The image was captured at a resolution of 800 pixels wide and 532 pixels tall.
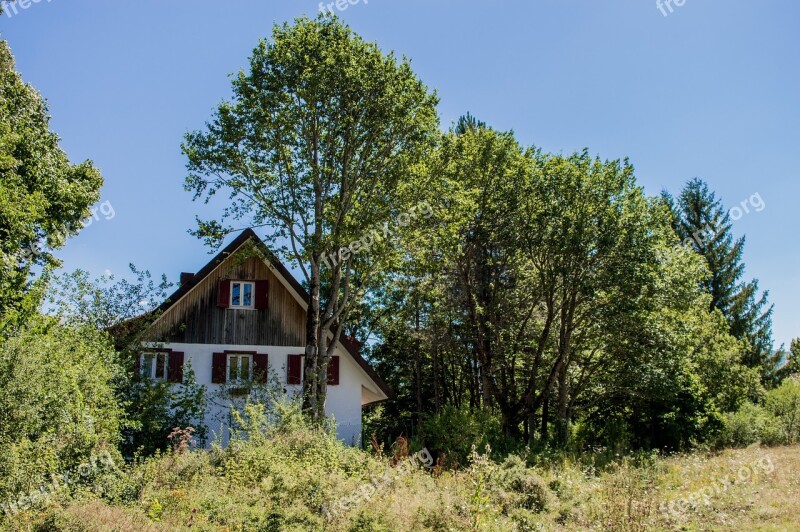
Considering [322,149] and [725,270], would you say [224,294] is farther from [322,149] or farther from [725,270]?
[725,270]

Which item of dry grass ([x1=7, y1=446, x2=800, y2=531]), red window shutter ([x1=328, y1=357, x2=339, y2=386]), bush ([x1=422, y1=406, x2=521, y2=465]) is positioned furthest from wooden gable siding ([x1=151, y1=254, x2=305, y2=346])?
dry grass ([x1=7, y1=446, x2=800, y2=531])

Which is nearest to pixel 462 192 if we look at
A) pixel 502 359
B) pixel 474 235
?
pixel 474 235

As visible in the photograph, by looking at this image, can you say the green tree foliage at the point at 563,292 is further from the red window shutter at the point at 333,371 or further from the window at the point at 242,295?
the window at the point at 242,295

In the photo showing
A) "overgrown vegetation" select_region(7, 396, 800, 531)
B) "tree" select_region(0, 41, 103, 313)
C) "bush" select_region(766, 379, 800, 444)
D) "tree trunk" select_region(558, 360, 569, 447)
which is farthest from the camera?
"bush" select_region(766, 379, 800, 444)

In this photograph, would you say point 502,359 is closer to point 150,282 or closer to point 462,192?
point 462,192

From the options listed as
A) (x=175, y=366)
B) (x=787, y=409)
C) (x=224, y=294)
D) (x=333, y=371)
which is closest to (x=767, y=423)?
(x=787, y=409)

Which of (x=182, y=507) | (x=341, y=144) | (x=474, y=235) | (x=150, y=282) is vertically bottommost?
(x=182, y=507)

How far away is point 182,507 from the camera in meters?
11.1

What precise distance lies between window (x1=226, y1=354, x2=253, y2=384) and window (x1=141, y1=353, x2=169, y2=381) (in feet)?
7.13

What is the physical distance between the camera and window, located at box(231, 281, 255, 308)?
75.0 ft

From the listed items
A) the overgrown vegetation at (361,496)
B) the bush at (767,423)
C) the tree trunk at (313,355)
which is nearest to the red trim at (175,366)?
the tree trunk at (313,355)

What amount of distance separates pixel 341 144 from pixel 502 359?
36.5 feet

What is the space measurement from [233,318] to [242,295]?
0.94 m

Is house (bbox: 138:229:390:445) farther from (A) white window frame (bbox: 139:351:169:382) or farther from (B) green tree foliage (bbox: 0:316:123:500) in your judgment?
(B) green tree foliage (bbox: 0:316:123:500)
